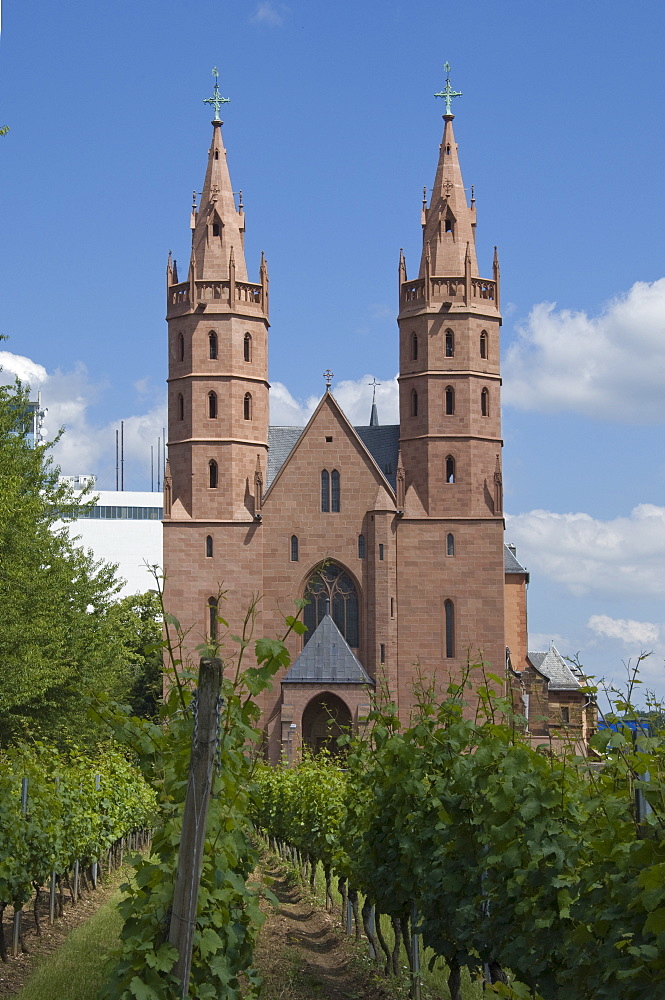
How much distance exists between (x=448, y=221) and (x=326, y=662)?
1860cm

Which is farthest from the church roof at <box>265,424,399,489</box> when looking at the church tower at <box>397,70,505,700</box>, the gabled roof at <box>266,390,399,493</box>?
the church tower at <box>397,70,505,700</box>

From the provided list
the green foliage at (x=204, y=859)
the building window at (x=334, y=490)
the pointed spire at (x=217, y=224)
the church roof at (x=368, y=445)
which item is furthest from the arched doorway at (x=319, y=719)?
the green foliage at (x=204, y=859)

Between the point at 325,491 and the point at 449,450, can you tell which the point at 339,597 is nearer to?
the point at 325,491

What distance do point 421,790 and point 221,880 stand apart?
4129mm

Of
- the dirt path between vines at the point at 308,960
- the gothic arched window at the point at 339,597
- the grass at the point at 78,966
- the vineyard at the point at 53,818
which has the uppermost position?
the gothic arched window at the point at 339,597

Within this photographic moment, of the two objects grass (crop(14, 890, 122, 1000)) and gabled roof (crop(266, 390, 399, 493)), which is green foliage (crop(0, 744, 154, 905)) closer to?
grass (crop(14, 890, 122, 1000))

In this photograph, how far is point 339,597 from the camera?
2021 inches

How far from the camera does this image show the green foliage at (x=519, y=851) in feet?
20.7

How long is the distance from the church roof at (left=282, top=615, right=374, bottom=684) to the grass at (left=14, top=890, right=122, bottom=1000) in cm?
3166

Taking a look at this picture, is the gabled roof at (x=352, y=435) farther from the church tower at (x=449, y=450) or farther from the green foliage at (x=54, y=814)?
the green foliage at (x=54, y=814)

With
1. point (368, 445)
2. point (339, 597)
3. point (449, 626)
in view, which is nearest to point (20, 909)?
point (449, 626)

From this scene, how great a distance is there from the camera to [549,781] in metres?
8.99

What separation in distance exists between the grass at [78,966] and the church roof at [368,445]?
122ft

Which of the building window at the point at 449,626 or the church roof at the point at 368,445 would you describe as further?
the church roof at the point at 368,445
